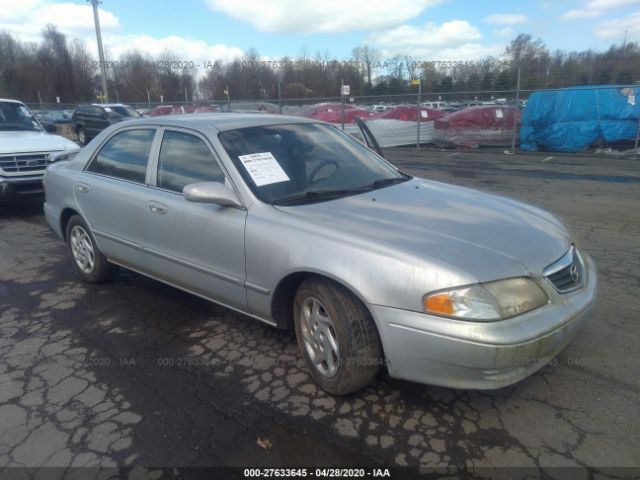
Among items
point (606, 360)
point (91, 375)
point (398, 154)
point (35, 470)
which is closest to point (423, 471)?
point (606, 360)

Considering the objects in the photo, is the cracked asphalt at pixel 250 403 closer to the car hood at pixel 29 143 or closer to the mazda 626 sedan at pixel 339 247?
the mazda 626 sedan at pixel 339 247

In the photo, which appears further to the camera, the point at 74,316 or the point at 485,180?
the point at 485,180

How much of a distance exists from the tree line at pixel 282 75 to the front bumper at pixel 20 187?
41.0 ft

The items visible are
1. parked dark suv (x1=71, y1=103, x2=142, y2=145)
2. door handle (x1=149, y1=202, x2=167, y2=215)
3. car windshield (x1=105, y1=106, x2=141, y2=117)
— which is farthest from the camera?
car windshield (x1=105, y1=106, x2=141, y2=117)

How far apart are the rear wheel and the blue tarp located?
1635 centimetres

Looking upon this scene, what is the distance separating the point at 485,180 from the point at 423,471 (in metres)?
8.49

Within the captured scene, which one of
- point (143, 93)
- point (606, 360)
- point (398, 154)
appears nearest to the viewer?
point (606, 360)

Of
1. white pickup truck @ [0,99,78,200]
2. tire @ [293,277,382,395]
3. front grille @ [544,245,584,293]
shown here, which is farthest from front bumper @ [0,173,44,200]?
front grille @ [544,245,584,293]

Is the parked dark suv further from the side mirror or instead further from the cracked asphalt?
the side mirror

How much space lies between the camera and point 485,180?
9.90 meters

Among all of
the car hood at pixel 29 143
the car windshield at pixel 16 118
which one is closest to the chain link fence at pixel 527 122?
the car windshield at pixel 16 118

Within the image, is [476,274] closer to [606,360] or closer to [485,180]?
[606,360]

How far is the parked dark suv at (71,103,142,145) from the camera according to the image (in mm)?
18344

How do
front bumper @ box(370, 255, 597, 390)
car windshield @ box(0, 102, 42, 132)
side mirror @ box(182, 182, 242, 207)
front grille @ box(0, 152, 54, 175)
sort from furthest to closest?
1. car windshield @ box(0, 102, 42, 132)
2. front grille @ box(0, 152, 54, 175)
3. side mirror @ box(182, 182, 242, 207)
4. front bumper @ box(370, 255, 597, 390)
